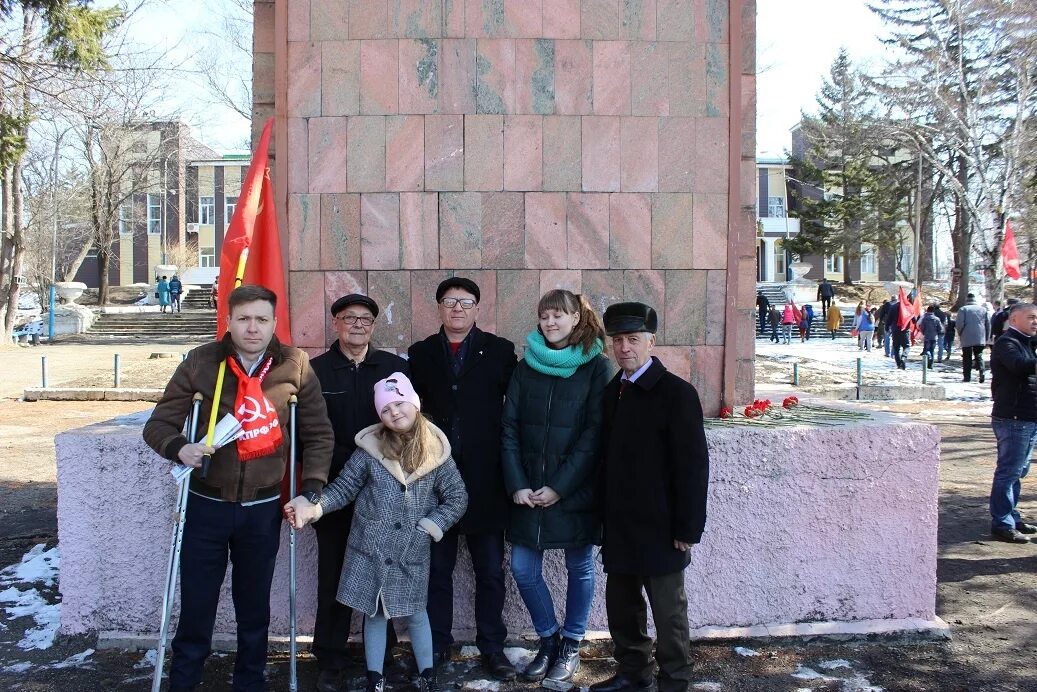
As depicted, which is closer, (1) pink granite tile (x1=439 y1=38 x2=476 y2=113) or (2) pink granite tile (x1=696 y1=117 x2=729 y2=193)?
(1) pink granite tile (x1=439 y1=38 x2=476 y2=113)

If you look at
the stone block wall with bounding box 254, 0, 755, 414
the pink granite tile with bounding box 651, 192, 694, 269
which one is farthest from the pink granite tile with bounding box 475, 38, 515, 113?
the pink granite tile with bounding box 651, 192, 694, 269

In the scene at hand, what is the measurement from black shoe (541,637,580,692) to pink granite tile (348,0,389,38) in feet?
11.8

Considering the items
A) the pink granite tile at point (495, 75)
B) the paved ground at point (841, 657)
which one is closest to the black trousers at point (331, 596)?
the paved ground at point (841, 657)

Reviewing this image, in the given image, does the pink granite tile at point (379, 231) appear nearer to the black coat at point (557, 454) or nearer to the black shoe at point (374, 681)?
the black coat at point (557, 454)

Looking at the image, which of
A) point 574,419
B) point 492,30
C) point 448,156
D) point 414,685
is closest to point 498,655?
point 414,685

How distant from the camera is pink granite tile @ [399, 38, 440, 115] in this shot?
5.29 m

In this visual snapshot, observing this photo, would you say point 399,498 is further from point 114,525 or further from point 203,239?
point 203,239

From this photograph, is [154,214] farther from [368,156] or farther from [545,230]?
[545,230]

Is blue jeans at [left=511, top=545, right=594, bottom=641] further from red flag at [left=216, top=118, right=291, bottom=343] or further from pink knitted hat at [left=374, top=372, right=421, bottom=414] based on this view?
red flag at [left=216, top=118, right=291, bottom=343]

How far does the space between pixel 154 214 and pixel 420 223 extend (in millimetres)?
57133

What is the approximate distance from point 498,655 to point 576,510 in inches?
34.3

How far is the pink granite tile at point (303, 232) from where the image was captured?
5324mm

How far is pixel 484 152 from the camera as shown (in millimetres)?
5281

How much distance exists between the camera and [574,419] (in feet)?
14.1
